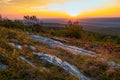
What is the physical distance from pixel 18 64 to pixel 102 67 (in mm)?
4828

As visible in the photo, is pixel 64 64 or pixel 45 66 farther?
pixel 64 64

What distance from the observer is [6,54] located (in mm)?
15711

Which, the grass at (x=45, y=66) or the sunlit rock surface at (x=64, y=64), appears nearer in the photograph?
the grass at (x=45, y=66)

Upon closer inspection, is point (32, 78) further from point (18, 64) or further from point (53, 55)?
point (53, 55)

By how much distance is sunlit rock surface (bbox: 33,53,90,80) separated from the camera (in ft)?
49.7

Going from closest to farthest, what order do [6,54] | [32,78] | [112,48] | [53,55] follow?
[32,78], [6,54], [53,55], [112,48]

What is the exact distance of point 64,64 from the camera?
15984mm

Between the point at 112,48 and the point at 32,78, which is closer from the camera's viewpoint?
the point at 32,78

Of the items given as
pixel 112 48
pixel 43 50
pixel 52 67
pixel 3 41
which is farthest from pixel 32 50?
pixel 112 48

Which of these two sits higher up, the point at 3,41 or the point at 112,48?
the point at 3,41

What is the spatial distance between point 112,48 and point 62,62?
8952mm

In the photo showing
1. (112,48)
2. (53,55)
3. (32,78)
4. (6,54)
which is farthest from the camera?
(112,48)

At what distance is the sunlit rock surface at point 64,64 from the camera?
1514 cm

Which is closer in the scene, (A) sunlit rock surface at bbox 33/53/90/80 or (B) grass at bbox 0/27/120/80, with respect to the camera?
(B) grass at bbox 0/27/120/80
